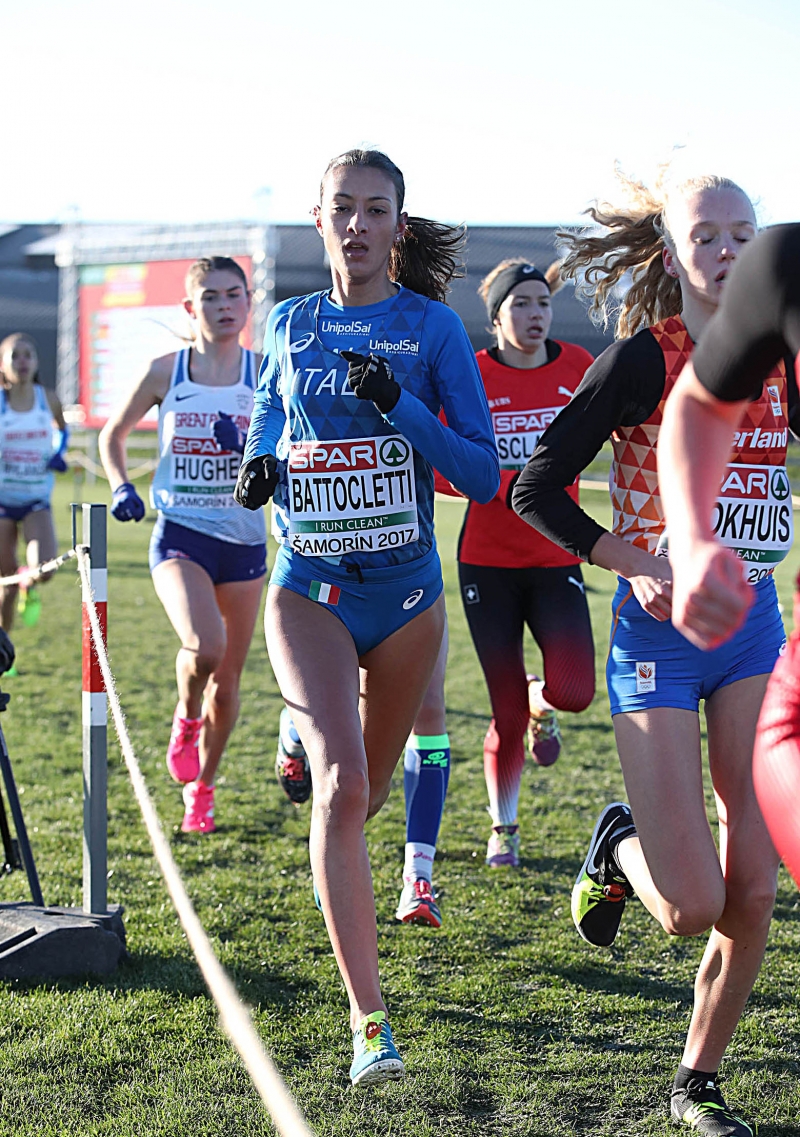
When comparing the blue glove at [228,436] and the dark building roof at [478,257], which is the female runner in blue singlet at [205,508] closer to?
the blue glove at [228,436]

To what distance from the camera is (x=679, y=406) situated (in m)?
2.25

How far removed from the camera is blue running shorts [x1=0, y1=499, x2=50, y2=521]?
987cm

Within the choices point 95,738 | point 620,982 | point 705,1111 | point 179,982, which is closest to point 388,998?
point 179,982

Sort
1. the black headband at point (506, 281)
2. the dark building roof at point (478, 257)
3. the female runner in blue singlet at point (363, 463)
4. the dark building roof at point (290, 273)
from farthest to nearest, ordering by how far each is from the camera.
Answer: the dark building roof at point (478, 257), the dark building roof at point (290, 273), the black headband at point (506, 281), the female runner in blue singlet at point (363, 463)

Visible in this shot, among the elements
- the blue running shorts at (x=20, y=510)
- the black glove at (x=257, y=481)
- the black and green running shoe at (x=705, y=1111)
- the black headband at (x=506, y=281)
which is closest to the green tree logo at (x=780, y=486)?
the black glove at (x=257, y=481)

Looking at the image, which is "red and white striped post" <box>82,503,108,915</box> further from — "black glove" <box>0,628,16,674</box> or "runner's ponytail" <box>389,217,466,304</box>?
"runner's ponytail" <box>389,217,466,304</box>

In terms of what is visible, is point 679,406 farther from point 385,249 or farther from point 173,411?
point 173,411

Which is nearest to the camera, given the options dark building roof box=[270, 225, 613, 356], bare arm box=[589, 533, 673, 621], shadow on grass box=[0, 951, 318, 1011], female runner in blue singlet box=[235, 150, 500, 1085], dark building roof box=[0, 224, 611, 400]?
bare arm box=[589, 533, 673, 621]

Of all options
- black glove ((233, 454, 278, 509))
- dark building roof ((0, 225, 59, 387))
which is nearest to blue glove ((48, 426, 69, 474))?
black glove ((233, 454, 278, 509))

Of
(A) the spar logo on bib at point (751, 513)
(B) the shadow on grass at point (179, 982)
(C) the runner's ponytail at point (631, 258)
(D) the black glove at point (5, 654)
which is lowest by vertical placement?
(B) the shadow on grass at point (179, 982)

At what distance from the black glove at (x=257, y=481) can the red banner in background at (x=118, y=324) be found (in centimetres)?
2507

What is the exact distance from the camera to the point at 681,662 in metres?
3.09

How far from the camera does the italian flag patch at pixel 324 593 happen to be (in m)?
3.51

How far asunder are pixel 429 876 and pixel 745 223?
2692 millimetres
